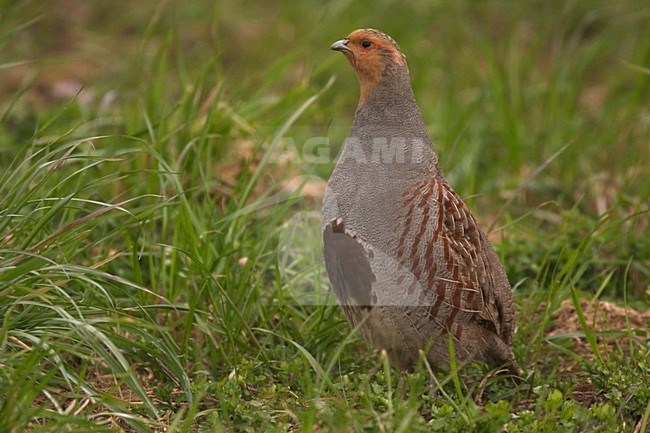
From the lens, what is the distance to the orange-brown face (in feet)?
11.3

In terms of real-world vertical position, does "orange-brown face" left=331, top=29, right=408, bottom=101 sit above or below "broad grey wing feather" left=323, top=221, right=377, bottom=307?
above

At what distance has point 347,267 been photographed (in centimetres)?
333

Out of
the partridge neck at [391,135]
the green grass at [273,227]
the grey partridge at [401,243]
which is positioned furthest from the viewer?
the partridge neck at [391,135]

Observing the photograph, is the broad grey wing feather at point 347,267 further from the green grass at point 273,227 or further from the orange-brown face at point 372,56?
the orange-brown face at point 372,56

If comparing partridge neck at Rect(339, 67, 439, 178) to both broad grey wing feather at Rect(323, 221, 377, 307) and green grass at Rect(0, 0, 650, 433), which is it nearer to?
broad grey wing feather at Rect(323, 221, 377, 307)

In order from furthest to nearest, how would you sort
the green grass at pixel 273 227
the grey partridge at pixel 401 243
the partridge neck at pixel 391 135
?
the partridge neck at pixel 391 135
the grey partridge at pixel 401 243
the green grass at pixel 273 227

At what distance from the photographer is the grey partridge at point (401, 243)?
3.27 metres

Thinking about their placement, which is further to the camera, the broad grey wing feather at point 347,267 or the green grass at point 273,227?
the broad grey wing feather at point 347,267

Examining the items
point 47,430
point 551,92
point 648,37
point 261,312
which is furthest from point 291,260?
point 648,37

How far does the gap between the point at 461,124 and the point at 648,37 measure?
1611 millimetres

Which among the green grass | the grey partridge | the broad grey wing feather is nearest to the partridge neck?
the grey partridge

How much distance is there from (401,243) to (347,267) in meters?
0.22

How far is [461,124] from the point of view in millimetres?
5816

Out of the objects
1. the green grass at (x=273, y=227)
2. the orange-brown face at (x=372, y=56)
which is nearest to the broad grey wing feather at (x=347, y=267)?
the green grass at (x=273, y=227)
